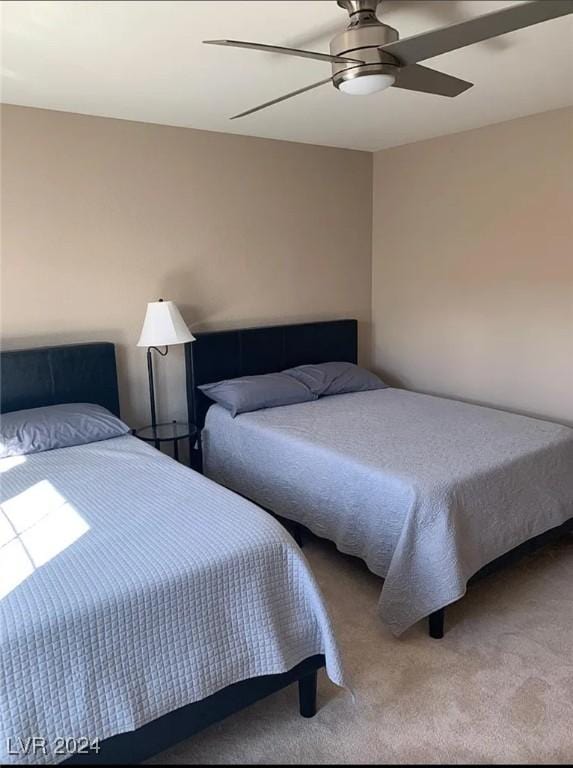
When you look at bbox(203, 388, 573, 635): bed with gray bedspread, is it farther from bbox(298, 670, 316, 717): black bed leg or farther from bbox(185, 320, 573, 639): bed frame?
bbox(298, 670, 316, 717): black bed leg

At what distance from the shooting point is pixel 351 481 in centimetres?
264

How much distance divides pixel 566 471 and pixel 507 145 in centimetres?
203

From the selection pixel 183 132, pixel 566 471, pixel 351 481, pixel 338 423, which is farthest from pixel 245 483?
pixel 183 132

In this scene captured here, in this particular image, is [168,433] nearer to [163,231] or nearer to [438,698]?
[163,231]

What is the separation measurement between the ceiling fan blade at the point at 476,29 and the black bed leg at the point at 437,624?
2.04 meters

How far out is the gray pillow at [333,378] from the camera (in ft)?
12.5

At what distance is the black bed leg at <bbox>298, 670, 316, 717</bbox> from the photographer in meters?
1.96

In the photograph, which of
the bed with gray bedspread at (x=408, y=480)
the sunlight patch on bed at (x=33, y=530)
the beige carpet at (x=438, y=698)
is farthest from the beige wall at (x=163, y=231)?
the beige carpet at (x=438, y=698)

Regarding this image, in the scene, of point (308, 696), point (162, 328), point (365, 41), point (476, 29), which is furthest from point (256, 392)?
point (476, 29)

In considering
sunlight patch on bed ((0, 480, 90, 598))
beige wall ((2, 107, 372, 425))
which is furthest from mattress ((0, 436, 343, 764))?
beige wall ((2, 107, 372, 425))

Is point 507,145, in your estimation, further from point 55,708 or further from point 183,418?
point 55,708

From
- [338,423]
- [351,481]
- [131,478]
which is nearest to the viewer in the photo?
[131,478]

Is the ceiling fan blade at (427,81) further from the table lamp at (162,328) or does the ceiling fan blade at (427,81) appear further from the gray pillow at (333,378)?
the gray pillow at (333,378)

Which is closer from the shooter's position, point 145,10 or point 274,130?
point 145,10
